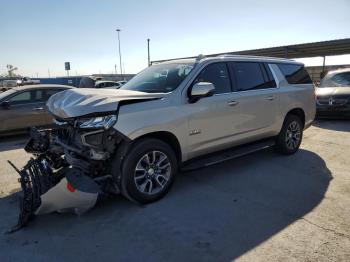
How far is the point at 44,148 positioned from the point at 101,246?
2.23 metres

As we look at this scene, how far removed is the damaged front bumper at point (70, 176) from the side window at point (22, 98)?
4853 mm

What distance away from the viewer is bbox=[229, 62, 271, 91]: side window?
5497 mm

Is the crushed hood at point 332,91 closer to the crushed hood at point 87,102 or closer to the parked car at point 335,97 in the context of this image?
the parked car at point 335,97

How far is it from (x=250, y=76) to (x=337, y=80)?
7.54m

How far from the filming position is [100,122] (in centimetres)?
400

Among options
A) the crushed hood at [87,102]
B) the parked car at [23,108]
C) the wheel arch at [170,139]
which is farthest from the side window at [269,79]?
the parked car at [23,108]

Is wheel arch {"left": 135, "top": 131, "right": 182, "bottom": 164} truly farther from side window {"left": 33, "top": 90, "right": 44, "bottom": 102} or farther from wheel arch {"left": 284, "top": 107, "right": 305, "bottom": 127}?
side window {"left": 33, "top": 90, "right": 44, "bottom": 102}

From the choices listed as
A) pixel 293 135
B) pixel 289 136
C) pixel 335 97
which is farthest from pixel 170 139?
pixel 335 97

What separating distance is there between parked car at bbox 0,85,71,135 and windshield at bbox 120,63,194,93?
4165 millimetres

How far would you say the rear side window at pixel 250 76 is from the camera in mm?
5496

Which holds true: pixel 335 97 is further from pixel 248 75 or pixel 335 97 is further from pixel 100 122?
pixel 100 122

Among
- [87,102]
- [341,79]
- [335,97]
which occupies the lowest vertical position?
[335,97]

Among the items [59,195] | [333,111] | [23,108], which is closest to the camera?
[59,195]

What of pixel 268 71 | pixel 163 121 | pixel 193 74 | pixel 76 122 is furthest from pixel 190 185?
pixel 268 71
